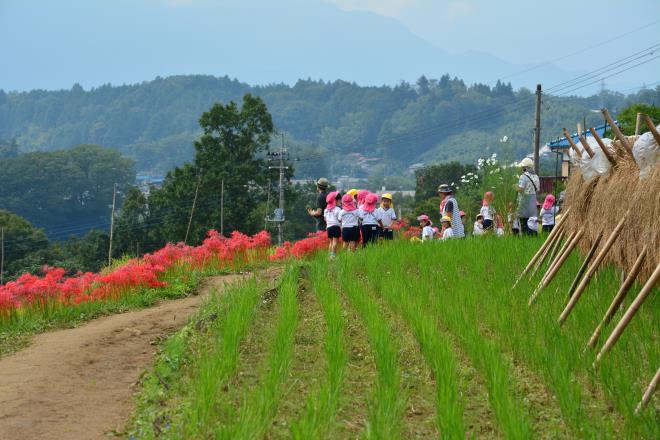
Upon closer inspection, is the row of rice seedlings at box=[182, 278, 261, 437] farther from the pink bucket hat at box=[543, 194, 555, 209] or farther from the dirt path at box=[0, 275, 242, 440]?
the pink bucket hat at box=[543, 194, 555, 209]

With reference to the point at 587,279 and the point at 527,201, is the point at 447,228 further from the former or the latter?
the point at 587,279

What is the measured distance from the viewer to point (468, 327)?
23.6ft

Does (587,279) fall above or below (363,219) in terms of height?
above

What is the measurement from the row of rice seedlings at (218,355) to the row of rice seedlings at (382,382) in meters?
0.95

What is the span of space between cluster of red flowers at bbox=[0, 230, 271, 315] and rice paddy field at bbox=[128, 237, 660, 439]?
224cm

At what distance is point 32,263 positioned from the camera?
4969 cm

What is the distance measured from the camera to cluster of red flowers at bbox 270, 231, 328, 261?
16.7m

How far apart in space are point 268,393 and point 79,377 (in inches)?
96.0

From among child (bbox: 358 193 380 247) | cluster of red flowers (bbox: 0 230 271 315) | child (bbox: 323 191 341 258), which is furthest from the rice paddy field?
child (bbox: 358 193 380 247)

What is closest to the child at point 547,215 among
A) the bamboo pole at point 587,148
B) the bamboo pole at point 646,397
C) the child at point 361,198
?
the child at point 361,198

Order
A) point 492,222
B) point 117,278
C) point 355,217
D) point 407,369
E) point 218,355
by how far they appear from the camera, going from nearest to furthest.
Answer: point 218,355, point 407,369, point 117,278, point 355,217, point 492,222

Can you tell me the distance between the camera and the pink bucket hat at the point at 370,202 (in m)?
15.5

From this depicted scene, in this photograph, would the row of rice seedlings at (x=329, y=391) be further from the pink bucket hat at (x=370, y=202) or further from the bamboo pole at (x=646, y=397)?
the pink bucket hat at (x=370, y=202)

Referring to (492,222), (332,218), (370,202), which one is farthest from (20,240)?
(370,202)
